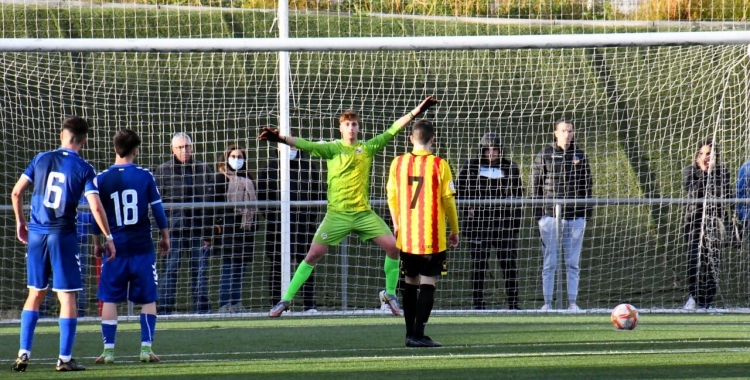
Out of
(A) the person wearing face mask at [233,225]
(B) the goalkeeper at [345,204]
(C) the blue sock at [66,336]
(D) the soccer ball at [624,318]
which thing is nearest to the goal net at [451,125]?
(A) the person wearing face mask at [233,225]

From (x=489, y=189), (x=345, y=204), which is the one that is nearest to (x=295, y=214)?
(x=489, y=189)

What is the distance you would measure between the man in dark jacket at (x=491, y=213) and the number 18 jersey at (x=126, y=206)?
210 inches

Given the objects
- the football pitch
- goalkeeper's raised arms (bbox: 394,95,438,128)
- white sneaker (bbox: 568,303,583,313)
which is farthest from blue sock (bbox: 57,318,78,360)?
white sneaker (bbox: 568,303,583,313)

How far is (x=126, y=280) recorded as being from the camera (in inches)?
301

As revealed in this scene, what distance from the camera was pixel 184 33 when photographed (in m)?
15.1

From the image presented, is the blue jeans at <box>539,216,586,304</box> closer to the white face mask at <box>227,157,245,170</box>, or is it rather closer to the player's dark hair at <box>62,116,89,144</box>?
the white face mask at <box>227,157,245,170</box>

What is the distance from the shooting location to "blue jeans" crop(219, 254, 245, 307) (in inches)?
479

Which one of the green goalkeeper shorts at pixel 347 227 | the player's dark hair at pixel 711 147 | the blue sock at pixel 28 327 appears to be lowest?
the blue sock at pixel 28 327

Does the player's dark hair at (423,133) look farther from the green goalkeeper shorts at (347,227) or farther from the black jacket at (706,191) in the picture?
the black jacket at (706,191)

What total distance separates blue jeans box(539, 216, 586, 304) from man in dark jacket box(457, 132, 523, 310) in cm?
33

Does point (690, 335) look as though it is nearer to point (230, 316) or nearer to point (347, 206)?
point (347, 206)

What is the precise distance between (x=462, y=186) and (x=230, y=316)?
289 centimetres

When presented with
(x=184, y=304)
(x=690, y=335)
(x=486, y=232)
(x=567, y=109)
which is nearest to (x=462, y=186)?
(x=486, y=232)

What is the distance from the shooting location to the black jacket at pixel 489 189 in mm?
12453
